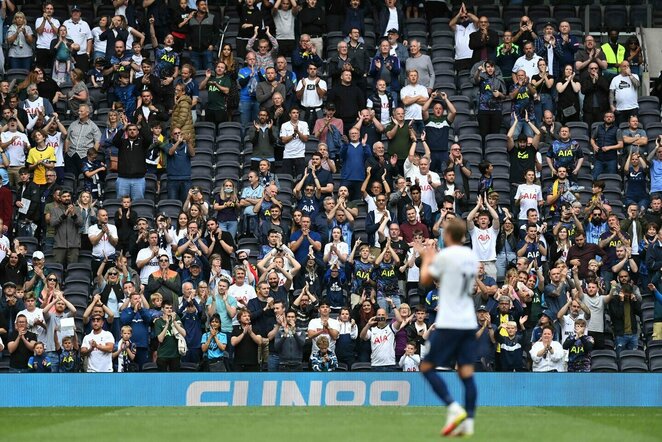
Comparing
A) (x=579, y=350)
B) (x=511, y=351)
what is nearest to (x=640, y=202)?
(x=579, y=350)

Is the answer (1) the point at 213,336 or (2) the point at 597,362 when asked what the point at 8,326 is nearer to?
(1) the point at 213,336

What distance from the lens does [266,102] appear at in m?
29.8

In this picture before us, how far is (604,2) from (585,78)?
4935mm

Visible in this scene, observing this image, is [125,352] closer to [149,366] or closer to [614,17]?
[149,366]

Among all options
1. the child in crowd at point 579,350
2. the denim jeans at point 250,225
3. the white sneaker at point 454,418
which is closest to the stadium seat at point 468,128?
the denim jeans at point 250,225

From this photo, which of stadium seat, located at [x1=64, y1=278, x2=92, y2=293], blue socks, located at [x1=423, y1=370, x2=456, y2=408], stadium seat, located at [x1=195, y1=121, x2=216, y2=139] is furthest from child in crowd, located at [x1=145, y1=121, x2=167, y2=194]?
blue socks, located at [x1=423, y1=370, x2=456, y2=408]

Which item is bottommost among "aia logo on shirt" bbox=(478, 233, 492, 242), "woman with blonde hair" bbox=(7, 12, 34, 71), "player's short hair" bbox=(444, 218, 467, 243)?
"player's short hair" bbox=(444, 218, 467, 243)

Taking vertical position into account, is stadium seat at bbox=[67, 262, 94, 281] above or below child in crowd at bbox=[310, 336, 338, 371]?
above

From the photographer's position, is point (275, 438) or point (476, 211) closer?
point (275, 438)

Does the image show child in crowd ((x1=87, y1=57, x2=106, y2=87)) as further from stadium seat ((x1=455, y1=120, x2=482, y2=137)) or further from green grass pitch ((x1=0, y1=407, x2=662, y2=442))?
green grass pitch ((x1=0, y1=407, x2=662, y2=442))

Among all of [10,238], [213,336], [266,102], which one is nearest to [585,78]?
[266,102]

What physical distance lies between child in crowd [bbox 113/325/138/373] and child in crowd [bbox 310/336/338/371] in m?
3.39

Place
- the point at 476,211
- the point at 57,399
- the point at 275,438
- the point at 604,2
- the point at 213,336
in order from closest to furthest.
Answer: the point at 275,438, the point at 57,399, the point at 213,336, the point at 476,211, the point at 604,2

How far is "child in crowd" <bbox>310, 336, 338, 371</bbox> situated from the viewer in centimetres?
2505
